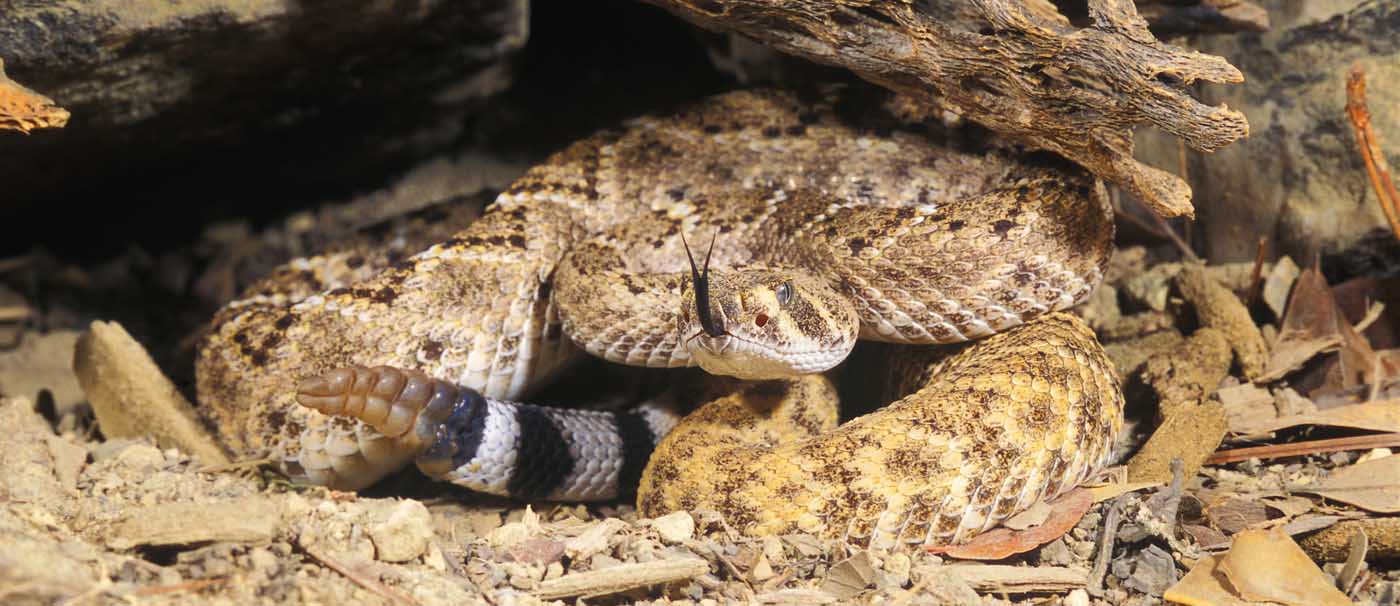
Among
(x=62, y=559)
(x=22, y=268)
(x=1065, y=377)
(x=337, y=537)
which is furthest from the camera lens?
(x=22, y=268)

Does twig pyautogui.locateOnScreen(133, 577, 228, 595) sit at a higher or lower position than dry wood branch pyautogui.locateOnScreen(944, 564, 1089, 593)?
higher

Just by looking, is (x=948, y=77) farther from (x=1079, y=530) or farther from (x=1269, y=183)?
(x=1269, y=183)

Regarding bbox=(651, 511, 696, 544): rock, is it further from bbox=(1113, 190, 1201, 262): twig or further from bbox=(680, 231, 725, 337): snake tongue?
bbox=(1113, 190, 1201, 262): twig

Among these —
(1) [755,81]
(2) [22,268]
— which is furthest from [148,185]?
(1) [755,81]

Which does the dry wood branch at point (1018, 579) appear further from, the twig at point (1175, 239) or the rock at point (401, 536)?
the twig at point (1175, 239)

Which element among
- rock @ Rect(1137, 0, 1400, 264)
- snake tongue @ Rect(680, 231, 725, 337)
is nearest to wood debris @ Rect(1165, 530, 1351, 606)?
snake tongue @ Rect(680, 231, 725, 337)

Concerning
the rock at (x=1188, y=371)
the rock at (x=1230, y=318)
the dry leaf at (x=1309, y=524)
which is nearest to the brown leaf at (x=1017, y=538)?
the dry leaf at (x=1309, y=524)
